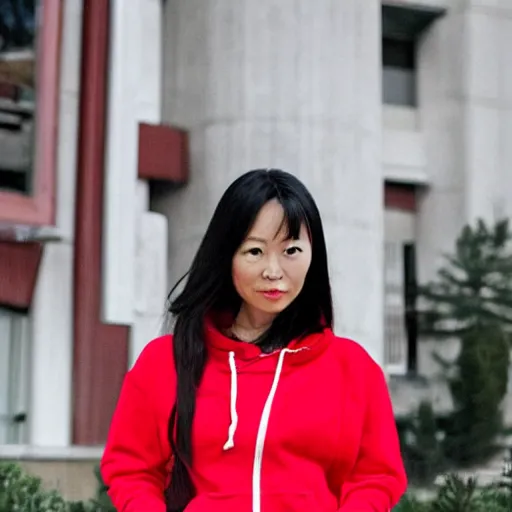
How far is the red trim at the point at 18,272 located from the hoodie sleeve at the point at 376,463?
3886 mm

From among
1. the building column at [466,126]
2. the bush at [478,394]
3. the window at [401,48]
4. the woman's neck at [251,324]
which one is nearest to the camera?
the woman's neck at [251,324]

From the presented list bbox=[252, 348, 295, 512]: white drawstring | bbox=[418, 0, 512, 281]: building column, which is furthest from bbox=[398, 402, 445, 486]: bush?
bbox=[252, 348, 295, 512]: white drawstring

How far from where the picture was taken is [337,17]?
6359mm

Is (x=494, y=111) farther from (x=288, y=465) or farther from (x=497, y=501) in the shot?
(x=288, y=465)

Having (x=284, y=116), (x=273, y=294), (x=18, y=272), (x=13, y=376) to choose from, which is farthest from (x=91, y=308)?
(x=273, y=294)

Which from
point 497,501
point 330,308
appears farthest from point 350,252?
point 330,308

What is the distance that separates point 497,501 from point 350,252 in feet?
4.46

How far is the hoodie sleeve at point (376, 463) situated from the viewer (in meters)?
1.97

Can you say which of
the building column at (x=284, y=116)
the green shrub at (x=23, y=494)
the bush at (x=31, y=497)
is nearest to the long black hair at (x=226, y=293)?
the bush at (x=31, y=497)

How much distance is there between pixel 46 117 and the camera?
5695 mm

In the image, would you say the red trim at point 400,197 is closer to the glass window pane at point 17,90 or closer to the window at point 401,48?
the window at point 401,48

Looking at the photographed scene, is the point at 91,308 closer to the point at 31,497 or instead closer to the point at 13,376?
the point at 13,376

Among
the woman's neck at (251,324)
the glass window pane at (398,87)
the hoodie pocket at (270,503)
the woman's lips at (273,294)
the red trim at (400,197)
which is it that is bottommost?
the hoodie pocket at (270,503)

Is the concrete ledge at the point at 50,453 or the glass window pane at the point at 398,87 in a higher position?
the glass window pane at the point at 398,87
